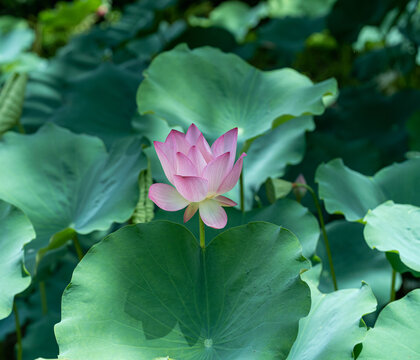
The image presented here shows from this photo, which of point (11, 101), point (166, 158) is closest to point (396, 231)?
point (166, 158)

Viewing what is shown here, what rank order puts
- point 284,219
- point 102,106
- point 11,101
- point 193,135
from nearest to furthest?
point 193,135
point 284,219
point 11,101
point 102,106

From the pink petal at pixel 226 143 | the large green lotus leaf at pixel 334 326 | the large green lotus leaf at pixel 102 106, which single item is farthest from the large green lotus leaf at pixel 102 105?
the large green lotus leaf at pixel 334 326

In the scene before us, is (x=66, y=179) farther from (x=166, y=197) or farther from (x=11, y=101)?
(x=166, y=197)

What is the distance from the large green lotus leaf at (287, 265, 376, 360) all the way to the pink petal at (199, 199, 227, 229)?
0.21 m

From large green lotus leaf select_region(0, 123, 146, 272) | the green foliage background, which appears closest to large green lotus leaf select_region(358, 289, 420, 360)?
the green foliage background

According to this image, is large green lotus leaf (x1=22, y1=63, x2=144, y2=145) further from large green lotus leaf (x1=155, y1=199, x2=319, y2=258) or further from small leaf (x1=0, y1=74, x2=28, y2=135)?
large green lotus leaf (x1=155, y1=199, x2=319, y2=258)

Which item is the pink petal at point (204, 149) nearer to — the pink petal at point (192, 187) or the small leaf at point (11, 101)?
the pink petal at point (192, 187)

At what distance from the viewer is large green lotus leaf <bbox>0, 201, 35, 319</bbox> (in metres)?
0.73

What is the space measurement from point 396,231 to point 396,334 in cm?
22

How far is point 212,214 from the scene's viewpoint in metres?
0.71

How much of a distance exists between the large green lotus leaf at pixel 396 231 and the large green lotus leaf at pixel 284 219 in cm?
13

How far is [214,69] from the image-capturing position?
1.17m

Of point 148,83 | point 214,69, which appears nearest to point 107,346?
point 148,83

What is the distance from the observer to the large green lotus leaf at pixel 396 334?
2.12 ft
